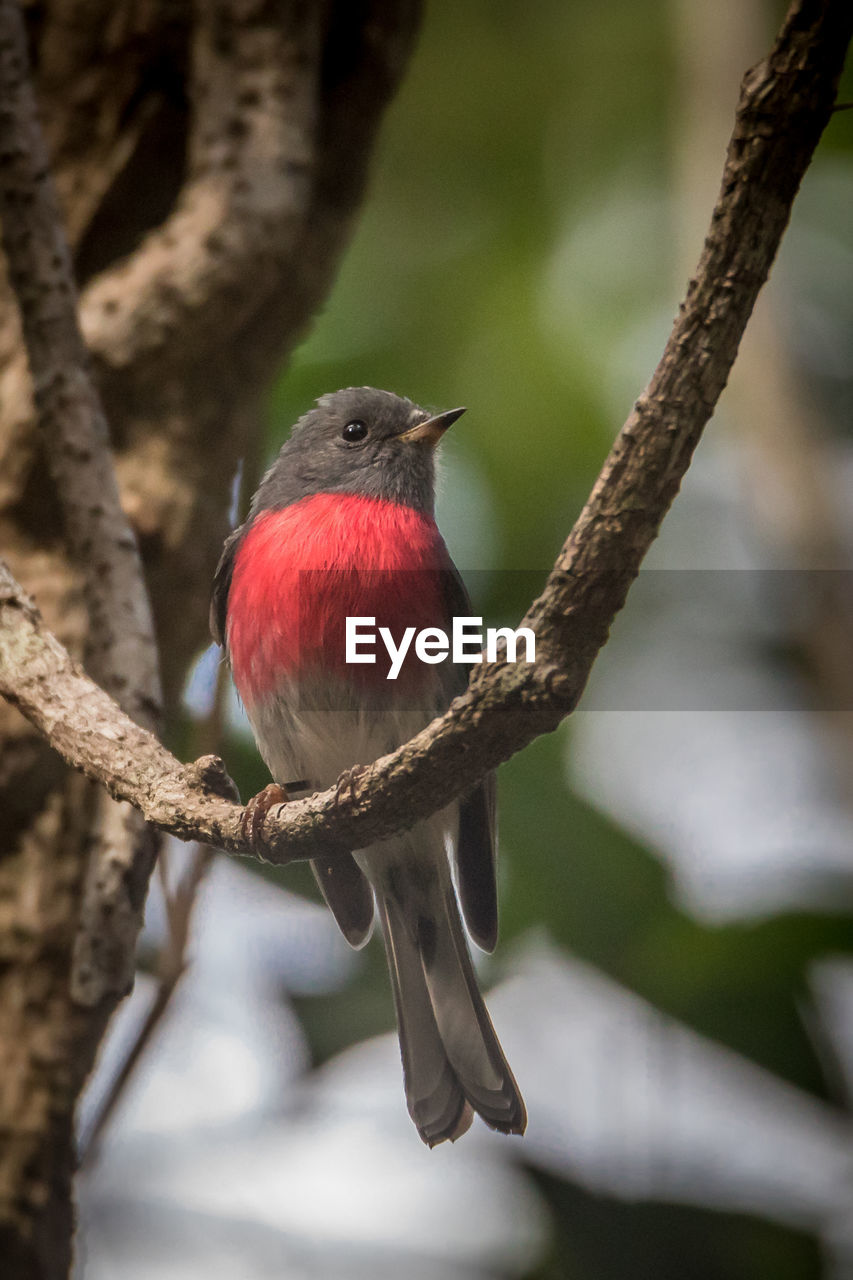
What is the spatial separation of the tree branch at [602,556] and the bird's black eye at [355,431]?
112 centimetres

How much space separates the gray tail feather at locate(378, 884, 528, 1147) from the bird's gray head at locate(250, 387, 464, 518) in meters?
0.91

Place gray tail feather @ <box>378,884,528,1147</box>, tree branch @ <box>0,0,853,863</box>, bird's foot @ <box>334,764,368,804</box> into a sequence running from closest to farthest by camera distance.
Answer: tree branch @ <box>0,0,853,863</box> < bird's foot @ <box>334,764,368,804</box> < gray tail feather @ <box>378,884,528,1147</box>


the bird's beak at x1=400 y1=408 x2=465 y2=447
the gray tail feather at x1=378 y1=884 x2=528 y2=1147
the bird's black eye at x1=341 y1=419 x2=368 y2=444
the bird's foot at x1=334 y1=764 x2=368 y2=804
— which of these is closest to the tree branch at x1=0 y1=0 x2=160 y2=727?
the bird's black eye at x1=341 y1=419 x2=368 y2=444

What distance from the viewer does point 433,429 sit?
8.26ft

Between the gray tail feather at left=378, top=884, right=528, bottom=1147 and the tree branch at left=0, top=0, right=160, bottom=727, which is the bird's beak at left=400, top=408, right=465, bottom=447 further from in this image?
the gray tail feather at left=378, top=884, right=528, bottom=1147

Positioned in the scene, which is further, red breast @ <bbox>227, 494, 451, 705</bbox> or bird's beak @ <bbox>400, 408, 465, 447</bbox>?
bird's beak @ <bbox>400, 408, 465, 447</bbox>

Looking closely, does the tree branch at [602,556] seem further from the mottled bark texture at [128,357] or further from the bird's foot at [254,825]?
the mottled bark texture at [128,357]

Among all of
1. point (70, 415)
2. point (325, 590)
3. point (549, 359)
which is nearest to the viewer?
point (325, 590)

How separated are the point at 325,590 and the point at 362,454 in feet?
1.65

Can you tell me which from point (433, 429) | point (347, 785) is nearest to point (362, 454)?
point (433, 429)

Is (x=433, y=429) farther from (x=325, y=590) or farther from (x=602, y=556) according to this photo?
(x=602, y=556)

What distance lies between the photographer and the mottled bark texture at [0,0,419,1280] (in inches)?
92.1

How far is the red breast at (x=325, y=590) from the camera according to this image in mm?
2242

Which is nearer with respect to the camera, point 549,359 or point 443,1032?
point 443,1032
